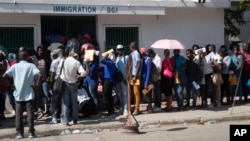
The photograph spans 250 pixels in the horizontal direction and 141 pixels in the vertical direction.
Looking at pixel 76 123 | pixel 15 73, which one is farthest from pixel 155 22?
pixel 15 73

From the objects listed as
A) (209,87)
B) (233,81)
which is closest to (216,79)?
(209,87)

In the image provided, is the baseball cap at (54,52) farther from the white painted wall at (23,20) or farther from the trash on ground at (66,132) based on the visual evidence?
the trash on ground at (66,132)

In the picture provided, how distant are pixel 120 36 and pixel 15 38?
127 inches

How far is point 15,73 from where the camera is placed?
10.4 m

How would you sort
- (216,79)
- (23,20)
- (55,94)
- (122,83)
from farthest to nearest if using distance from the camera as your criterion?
(216,79), (23,20), (122,83), (55,94)

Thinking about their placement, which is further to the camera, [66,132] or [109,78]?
[109,78]

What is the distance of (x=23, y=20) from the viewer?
13.5m

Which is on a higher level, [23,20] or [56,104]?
[23,20]

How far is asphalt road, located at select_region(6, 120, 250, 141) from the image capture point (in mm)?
9984

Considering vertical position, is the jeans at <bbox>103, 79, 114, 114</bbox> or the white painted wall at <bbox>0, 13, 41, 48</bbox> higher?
the white painted wall at <bbox>0, 13, 41, 48</bbox>

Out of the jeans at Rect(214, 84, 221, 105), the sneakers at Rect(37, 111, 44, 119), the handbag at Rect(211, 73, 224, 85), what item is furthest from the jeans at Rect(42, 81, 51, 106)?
the jeans at Rect(214, 84, 221, 105)

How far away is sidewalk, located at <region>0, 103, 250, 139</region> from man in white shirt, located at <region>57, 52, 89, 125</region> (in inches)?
14.2

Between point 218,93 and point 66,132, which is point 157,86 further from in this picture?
point 66,132

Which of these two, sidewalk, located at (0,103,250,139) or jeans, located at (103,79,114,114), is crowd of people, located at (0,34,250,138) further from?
sidewalk, located at (0,103,250,139)
